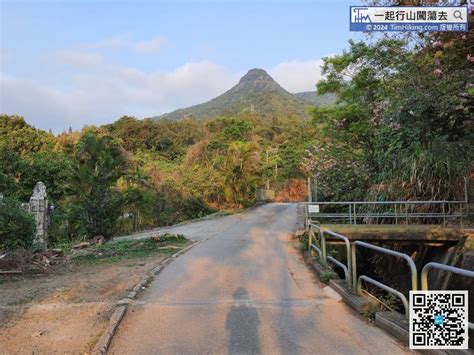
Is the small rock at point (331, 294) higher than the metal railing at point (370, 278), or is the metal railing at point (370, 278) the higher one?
the metal railing at point (370, 278)

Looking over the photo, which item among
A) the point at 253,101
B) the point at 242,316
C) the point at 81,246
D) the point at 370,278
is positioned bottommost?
the point at 81,246

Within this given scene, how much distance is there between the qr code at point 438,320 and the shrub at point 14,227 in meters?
10.4

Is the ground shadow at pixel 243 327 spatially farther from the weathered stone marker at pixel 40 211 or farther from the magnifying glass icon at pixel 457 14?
the weathered stone marker at pixel 40 211

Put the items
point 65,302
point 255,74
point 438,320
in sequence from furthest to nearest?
point 255,74 → point 65,302 → point 438,320

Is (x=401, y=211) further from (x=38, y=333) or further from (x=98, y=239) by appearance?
(x=38, y=333)

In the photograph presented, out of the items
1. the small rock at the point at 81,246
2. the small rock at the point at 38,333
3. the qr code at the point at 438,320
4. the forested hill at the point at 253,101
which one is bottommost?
the small rock at the point at 81,246

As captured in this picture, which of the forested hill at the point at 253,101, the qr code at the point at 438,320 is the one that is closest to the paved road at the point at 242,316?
the qr code at the point at 438,320

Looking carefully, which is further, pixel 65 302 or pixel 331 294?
pixel 331 294

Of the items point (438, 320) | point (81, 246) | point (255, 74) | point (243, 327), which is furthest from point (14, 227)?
point (255, 74)

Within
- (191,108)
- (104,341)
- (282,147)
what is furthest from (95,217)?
(191,108)

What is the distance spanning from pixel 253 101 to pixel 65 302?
3458 inches

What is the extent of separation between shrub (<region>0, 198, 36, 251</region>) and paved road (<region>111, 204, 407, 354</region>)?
4.61 m

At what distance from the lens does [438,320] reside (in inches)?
176

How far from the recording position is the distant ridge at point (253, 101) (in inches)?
3241
